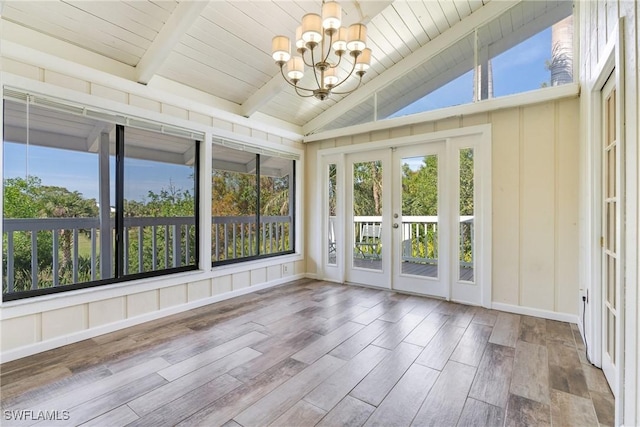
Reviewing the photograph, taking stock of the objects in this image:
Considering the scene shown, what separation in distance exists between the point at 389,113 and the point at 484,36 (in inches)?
53.4

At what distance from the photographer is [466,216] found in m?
3.63

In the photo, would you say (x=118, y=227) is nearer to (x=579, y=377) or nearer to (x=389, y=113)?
(x=389, y=113)

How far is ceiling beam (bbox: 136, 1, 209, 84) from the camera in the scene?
243 centimetres

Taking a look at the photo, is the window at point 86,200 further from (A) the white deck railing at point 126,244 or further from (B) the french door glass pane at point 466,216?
(B) the french door glass pane at point 466,216

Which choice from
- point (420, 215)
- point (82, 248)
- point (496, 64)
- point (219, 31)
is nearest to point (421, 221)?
point (420, 215)

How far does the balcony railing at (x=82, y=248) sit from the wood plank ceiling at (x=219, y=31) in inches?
62.7

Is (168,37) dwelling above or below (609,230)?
above

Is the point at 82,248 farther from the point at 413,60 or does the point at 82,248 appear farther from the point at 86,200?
the point at 413,60

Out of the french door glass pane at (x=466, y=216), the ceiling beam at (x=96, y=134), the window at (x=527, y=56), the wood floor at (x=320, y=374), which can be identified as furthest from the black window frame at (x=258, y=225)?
the window at (x=527, y=56)

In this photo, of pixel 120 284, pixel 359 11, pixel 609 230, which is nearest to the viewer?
pixel 609 230

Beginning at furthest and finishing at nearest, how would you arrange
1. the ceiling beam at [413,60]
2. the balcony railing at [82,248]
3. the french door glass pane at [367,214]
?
the french door glass pane at [367,214]
the ceiling beam at [413,60]
the balcony railing at [82,248]

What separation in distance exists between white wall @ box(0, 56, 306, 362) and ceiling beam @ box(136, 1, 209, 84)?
0.62 ft

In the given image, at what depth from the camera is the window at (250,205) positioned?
405cm

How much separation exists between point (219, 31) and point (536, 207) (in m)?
3.73
